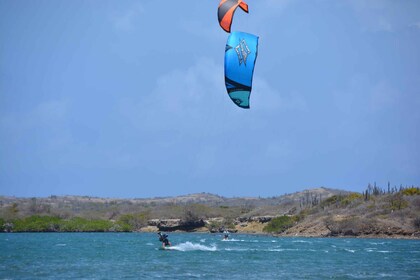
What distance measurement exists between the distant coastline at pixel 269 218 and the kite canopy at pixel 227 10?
2229 inches

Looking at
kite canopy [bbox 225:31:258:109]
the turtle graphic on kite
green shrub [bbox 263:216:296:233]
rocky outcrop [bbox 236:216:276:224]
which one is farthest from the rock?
kite canopy [bbox 225:31:258:109]

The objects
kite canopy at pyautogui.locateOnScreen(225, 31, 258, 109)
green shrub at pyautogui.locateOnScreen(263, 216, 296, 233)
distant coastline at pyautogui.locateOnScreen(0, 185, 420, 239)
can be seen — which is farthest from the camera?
green shrub at pyautogui.locateOnScreen(263, 216, 296, 233)

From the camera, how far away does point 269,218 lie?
318 ft

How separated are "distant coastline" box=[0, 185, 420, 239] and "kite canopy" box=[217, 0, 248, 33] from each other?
56.6 metres

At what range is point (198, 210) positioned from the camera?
10344 cm

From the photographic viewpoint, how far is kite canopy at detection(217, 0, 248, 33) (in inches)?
823

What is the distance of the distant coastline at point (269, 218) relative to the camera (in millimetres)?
75750

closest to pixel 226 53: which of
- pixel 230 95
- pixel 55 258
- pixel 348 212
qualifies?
pixel 230 95

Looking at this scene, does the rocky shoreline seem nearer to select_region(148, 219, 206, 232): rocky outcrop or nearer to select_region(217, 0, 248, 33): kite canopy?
select_region(148, 219, 206, 232): rocky outcrop

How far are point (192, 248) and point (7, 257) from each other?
1608 cm

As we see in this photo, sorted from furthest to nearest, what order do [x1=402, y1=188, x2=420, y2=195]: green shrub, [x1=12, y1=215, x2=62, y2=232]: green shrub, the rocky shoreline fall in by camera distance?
[x1=12, y1=215, x2=62, y2=232]: green shrub → [x1=402, y1=188, x2=420, y2=195]: green shrub → the rocky shoreline

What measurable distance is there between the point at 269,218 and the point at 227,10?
3068 inches

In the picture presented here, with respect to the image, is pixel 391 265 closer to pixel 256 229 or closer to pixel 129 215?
pixel 256 229

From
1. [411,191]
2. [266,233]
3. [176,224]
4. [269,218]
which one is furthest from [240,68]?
[176,224]
